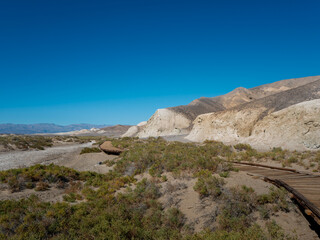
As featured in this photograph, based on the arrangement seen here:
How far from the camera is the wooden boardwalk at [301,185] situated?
628 cm

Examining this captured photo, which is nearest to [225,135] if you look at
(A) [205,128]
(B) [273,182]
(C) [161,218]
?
(A) [205,128]

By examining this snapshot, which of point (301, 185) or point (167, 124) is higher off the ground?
point (167, 124)

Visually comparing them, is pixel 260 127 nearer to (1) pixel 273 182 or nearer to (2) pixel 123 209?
(1) pixel 273 182

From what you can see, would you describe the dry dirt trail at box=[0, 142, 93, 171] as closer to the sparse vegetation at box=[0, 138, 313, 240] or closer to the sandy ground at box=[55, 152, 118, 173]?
the sandy ground at box=[55, 152, 118, 173]

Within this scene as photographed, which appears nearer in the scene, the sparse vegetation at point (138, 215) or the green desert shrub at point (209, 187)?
the sparse vegetation at point (138, 215)

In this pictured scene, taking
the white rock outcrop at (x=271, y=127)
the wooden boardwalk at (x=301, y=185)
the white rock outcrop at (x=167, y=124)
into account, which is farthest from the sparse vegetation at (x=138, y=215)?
the white rock outcrop at (x=167, y=124)

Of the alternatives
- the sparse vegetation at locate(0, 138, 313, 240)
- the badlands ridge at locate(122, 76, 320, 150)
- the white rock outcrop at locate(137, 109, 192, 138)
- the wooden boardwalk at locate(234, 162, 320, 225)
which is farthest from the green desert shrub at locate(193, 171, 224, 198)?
the white rock outcrop at locate(137, 109, 192, 138)

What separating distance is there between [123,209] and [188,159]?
724cm

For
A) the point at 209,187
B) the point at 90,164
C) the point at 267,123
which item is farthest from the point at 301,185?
the point at 267,123

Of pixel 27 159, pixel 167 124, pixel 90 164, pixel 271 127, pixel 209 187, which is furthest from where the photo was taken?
pixel 167 124

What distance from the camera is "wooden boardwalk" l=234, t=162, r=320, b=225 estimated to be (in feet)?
20.6

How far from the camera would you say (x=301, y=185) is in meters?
8.54

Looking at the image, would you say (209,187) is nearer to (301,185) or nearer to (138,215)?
(138,215)

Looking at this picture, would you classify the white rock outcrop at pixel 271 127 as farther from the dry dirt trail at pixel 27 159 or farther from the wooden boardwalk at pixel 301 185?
the dry dirt trail at pixel 27 159
